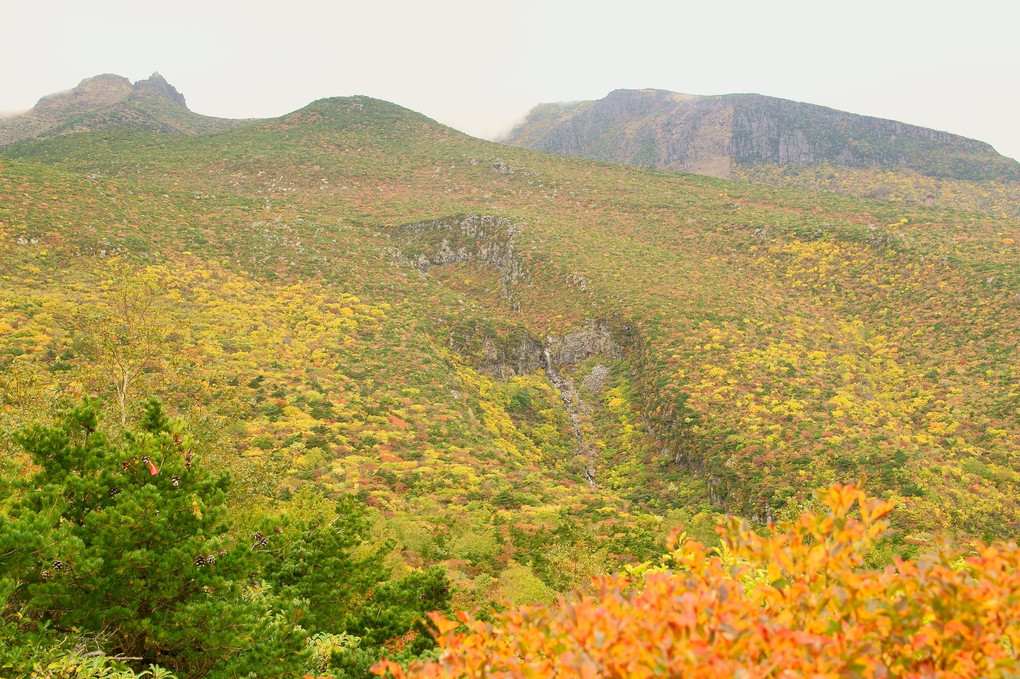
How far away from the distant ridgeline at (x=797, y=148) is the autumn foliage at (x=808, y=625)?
102 meters

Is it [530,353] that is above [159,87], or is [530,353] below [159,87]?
below

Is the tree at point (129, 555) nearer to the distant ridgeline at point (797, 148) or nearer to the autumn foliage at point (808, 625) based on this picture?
the autumn foliage at point (808, 625)

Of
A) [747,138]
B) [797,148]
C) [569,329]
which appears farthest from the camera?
[747,138]

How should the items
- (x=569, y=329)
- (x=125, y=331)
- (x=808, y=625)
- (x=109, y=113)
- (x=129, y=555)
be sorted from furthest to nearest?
(x=109, y=113) → (x=569, y=329) → (x=125, y=331) → (x=129, y=555) → (x=808, y=625)

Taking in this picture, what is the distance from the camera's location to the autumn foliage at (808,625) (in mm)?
2418

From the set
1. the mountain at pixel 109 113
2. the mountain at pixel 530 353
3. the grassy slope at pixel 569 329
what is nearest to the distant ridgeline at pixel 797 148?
the grassy slope at pixel 569 329

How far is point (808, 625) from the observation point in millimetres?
2750

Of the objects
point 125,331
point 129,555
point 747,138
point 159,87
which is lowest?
point 129,555

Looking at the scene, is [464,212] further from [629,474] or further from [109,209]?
[629,474]

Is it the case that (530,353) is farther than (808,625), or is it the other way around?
(530,353)

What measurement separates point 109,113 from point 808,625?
131808 mm

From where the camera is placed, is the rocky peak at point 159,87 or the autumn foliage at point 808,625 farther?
the rocky peak at point 159,87

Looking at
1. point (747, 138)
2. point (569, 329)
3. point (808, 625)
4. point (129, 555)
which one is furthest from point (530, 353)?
point (747, 138)

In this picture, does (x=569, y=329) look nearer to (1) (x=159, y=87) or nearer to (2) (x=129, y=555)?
(2) (x=129, y=555)
